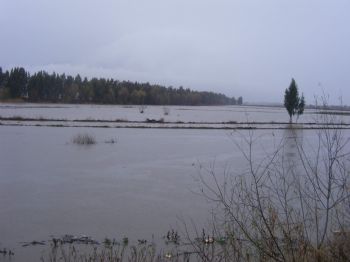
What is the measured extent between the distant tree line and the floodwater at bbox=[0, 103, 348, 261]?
110 meters

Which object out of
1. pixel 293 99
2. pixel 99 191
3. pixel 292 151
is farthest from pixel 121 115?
pixel 99 191

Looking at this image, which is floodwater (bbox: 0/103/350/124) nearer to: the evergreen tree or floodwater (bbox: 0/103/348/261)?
the evergreen tree

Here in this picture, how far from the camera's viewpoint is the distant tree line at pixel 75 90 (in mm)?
130625

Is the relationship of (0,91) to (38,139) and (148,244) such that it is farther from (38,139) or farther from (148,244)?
(148,244)

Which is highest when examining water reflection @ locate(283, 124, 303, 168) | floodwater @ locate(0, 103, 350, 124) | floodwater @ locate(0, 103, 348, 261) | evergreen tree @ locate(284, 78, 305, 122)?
evergreen tree @ locate(284, 78, 305, 122)

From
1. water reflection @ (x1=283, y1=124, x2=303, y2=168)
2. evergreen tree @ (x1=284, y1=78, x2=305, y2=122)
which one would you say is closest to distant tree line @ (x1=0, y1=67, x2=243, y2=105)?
evergreen tree @ (x1=284, y1=78, x2=305, y2=122)

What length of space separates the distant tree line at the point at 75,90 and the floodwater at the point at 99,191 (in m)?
110

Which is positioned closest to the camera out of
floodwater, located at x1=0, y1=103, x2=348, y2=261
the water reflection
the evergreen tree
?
floodwater, located at x1=0, y1=103, x2=348, y2=261

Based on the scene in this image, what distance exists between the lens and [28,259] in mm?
8406

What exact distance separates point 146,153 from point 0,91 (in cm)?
11469

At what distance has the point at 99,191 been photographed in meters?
14.5

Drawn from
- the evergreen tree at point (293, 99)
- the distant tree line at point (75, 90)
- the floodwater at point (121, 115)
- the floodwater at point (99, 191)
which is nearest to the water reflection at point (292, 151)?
the floodwater at point (99, 191)

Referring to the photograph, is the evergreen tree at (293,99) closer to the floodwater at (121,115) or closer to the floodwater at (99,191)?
the floodwater at (121,115)

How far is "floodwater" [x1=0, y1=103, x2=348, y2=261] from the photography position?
1043 centimetres
